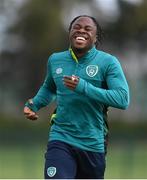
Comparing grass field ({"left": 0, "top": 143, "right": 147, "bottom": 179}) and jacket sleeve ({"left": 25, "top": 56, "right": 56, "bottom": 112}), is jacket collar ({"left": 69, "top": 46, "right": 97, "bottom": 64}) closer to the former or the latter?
jacket sleeve ({"left": 25, "top": 56, "right": 56, "bottom": 112})

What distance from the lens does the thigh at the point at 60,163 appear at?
8.16 metres

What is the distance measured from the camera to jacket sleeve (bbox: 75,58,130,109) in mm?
8023

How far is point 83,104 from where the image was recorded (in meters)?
8.27

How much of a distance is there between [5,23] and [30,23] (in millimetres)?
3361

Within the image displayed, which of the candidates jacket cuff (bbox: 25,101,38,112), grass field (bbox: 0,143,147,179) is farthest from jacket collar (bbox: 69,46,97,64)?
grass field (bbox: 0,143,147,179)

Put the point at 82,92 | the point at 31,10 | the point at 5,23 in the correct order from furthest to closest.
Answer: the point at 5,23, the point at 31,10, the point at 82,92

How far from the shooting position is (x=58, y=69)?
27.8 feet

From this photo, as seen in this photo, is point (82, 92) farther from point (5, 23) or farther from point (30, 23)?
point (5, 23)

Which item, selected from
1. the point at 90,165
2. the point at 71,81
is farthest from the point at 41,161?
the point at 71,81

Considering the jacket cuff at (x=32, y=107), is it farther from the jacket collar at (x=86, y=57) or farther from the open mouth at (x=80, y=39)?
the open mouth at (x=80, y=39)

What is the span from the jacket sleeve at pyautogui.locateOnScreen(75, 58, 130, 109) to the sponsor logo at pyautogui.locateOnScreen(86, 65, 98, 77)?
0.11 m

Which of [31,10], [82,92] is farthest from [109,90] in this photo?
[31,10]

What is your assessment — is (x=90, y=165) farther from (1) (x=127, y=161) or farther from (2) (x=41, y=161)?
(1) (x=127, y=161)

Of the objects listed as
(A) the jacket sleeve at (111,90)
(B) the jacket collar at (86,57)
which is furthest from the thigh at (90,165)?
(B) the jacket collar at (86,57)
